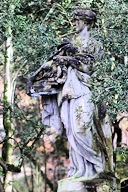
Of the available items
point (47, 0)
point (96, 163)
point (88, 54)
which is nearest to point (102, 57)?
point (88, 54)

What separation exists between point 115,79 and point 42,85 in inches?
63.9

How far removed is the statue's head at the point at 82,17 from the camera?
26.9 ft

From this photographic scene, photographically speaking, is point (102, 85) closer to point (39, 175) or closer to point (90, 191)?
point (90, 191)

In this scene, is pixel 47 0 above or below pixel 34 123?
above

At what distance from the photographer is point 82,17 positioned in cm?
822

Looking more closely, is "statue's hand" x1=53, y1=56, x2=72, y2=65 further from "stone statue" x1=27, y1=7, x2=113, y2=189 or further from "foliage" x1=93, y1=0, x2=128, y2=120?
"foliage" x1=93, y1=0, x2=128, y2=120

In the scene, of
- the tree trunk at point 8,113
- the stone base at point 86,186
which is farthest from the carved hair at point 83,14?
the stone base at point 86,186

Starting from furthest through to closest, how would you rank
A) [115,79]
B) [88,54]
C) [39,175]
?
1. [39,175]
2. [88,54]
3. [115,79]

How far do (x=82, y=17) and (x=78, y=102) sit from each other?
5.64 feet

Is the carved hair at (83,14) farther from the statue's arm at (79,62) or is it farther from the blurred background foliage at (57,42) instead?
the statue's arm at (79,62)

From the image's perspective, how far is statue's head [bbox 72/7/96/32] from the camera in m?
8.19

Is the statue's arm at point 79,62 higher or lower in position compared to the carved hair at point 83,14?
lower

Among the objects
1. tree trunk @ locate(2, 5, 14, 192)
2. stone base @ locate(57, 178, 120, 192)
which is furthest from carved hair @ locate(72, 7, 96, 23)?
stone base @ locate(57, 178, 120, 192)

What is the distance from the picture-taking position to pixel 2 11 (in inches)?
424
